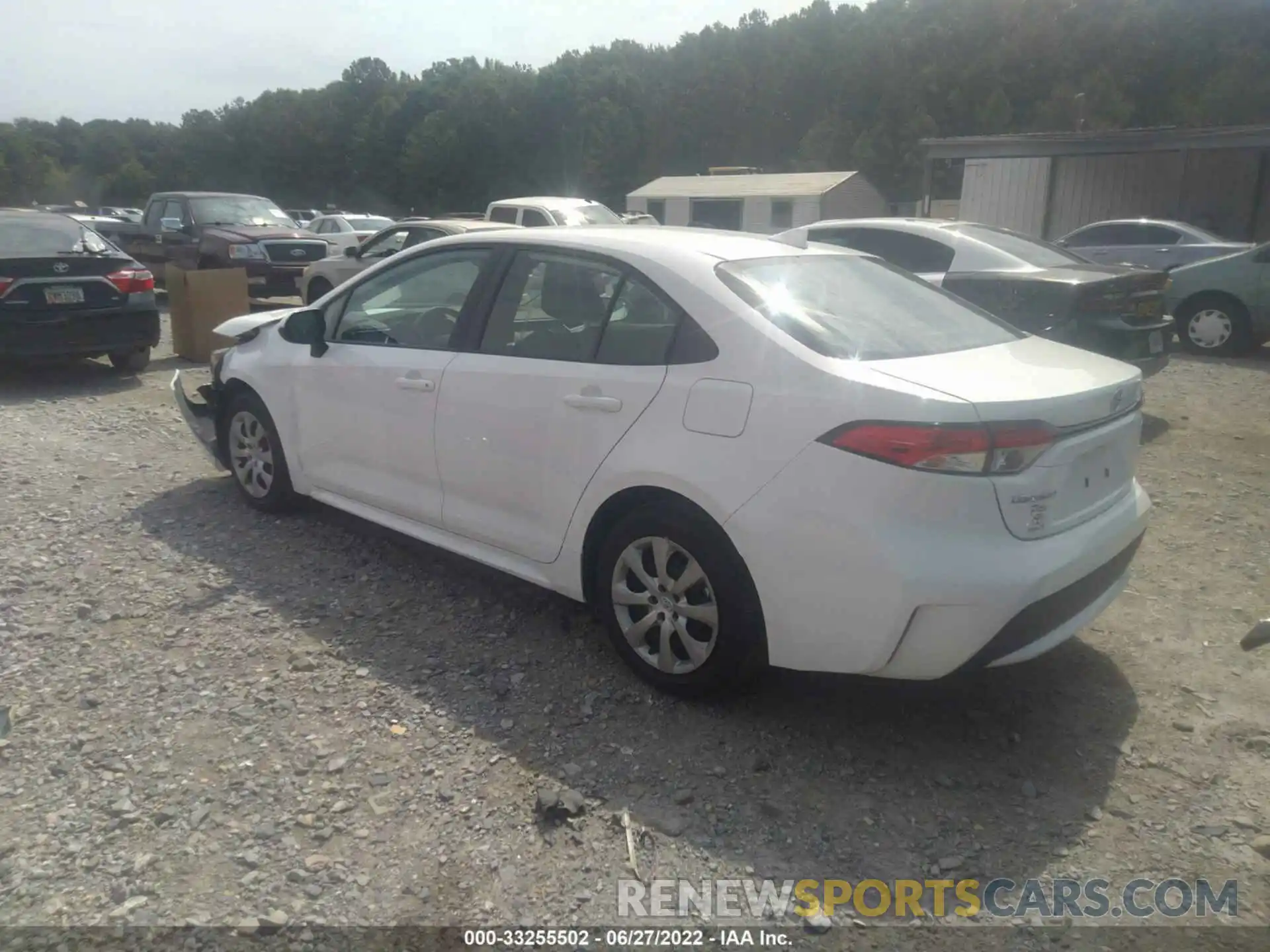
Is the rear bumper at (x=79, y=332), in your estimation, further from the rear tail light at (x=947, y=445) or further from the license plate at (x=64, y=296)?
the rear tail light at (x=947, y=445)

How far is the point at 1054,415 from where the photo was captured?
308 centimetres

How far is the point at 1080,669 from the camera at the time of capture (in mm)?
3918

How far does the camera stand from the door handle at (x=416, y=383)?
4.31m

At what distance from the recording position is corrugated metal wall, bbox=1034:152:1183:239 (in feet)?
82.0

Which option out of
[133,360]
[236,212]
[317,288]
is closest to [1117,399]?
[133,360]

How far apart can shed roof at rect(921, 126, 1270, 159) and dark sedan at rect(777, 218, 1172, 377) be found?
1392cm

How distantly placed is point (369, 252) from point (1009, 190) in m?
16.9

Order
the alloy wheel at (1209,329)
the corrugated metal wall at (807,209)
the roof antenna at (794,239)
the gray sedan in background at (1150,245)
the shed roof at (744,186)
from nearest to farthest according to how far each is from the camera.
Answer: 1. the roof antenna at (794,239)
2. the alloy wheel at (1209,329)
3. the gray sedan in background at (1150,245)
4. the corrugated metal wall at (807,209)
5. the shed roof at (744,186)

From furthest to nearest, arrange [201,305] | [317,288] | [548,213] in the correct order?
[548,213] → [317,288] → [201,305]

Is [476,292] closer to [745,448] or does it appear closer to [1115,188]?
[745,448]

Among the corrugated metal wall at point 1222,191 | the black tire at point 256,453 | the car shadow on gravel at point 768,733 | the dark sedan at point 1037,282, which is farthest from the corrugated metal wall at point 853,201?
the car shadow on gravel at point 768,733

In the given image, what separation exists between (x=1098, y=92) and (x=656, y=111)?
116 feet

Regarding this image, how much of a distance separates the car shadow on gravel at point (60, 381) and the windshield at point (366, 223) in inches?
597

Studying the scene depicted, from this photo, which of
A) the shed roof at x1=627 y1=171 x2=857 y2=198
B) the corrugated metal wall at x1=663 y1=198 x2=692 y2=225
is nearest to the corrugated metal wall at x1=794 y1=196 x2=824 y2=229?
the shed roof at x1=627 y1=171 x2=857 y2=198
